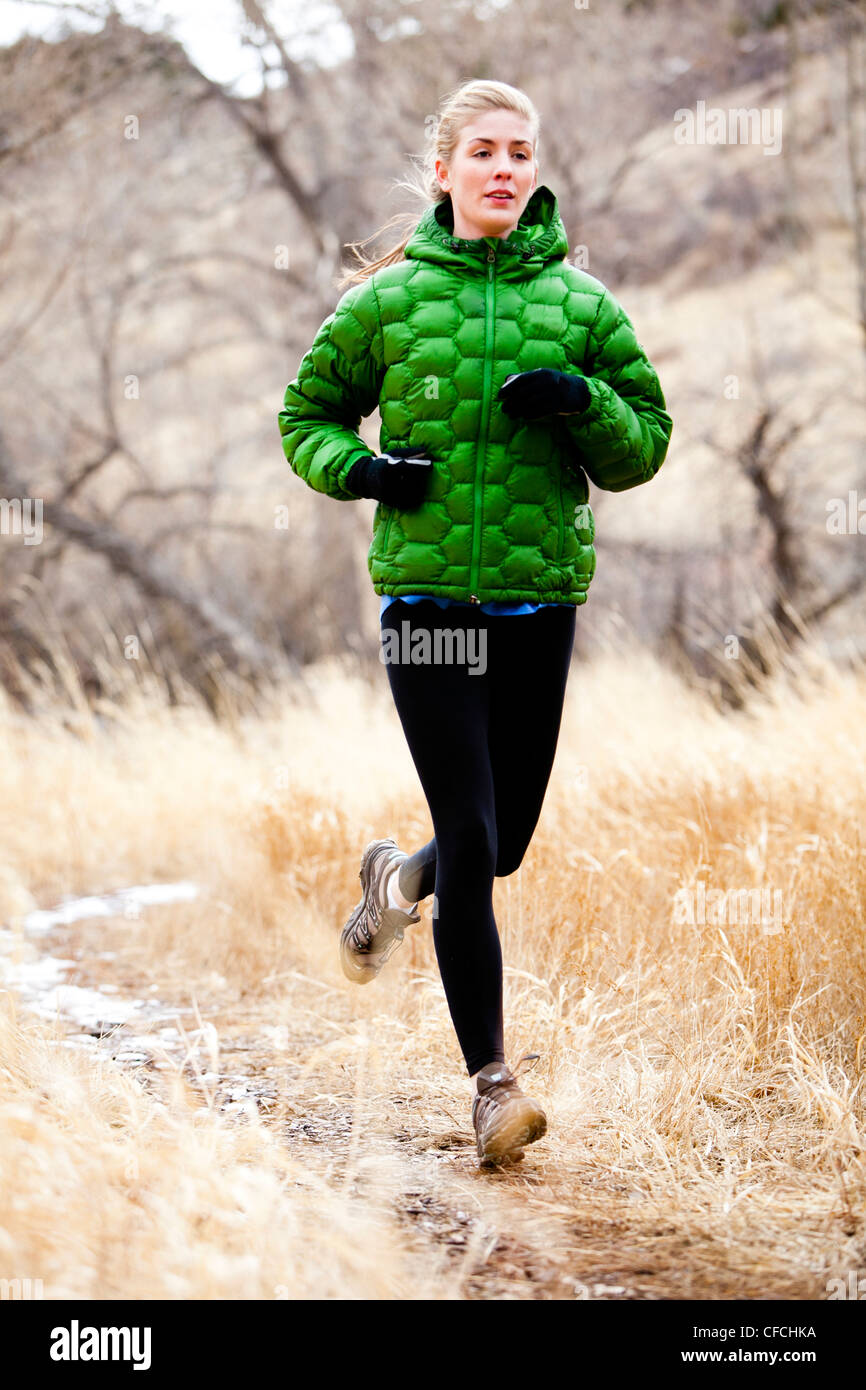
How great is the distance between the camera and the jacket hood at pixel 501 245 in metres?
2.50

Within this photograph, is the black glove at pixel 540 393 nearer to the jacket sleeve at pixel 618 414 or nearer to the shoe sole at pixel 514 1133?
the jacket sleeve at pixel 618 414

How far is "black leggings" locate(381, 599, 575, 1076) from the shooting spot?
243cm

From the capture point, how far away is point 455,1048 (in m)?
3.22

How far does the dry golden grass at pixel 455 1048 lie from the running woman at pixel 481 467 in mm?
312

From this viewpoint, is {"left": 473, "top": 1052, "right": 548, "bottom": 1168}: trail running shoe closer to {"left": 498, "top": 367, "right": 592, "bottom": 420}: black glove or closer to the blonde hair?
{"left": 498, "top": 367, "right": 592, "bottom": 420}: black glove

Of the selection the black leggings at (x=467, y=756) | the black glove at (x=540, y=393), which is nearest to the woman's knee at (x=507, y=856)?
the black leggings at (x=467, y=756)

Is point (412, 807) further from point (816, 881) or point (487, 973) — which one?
point (487, 973)

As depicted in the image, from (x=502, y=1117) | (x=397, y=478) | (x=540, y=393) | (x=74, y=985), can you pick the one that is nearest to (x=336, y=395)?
(x=397, y=478)

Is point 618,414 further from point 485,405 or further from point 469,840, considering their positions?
point 469,840

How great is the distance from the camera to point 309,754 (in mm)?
6035
